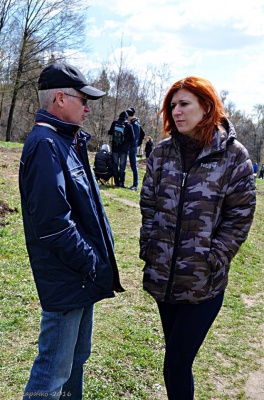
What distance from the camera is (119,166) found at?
433 inches

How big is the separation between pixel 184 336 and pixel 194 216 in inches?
27.4

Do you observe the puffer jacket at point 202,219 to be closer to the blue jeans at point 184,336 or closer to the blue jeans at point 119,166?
the blue jeans at point 184,336

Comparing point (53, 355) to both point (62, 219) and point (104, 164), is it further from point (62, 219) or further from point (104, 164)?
point (104, 164)

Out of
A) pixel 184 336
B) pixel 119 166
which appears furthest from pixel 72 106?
pixel 119 166

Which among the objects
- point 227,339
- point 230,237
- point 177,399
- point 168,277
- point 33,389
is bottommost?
point 227,339

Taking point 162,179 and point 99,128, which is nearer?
point 162,179

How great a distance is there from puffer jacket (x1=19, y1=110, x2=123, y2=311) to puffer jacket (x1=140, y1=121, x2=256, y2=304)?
0.37m

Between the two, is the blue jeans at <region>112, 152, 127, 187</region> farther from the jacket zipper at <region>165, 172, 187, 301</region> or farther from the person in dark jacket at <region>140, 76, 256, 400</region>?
the jacket zipper at <region>165, 172, 187, 301</region>

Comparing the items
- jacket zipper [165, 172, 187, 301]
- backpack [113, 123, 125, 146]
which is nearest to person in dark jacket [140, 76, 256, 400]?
jacket zipper [165, 172, 187, 301]

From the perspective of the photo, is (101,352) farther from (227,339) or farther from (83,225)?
(83,225)

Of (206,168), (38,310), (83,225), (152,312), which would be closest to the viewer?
(83,225)

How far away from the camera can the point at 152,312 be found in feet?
14.2

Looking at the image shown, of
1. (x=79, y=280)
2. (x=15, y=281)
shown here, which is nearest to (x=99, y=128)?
(x=15, y=281)

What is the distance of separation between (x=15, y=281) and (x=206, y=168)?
9.91 feet
